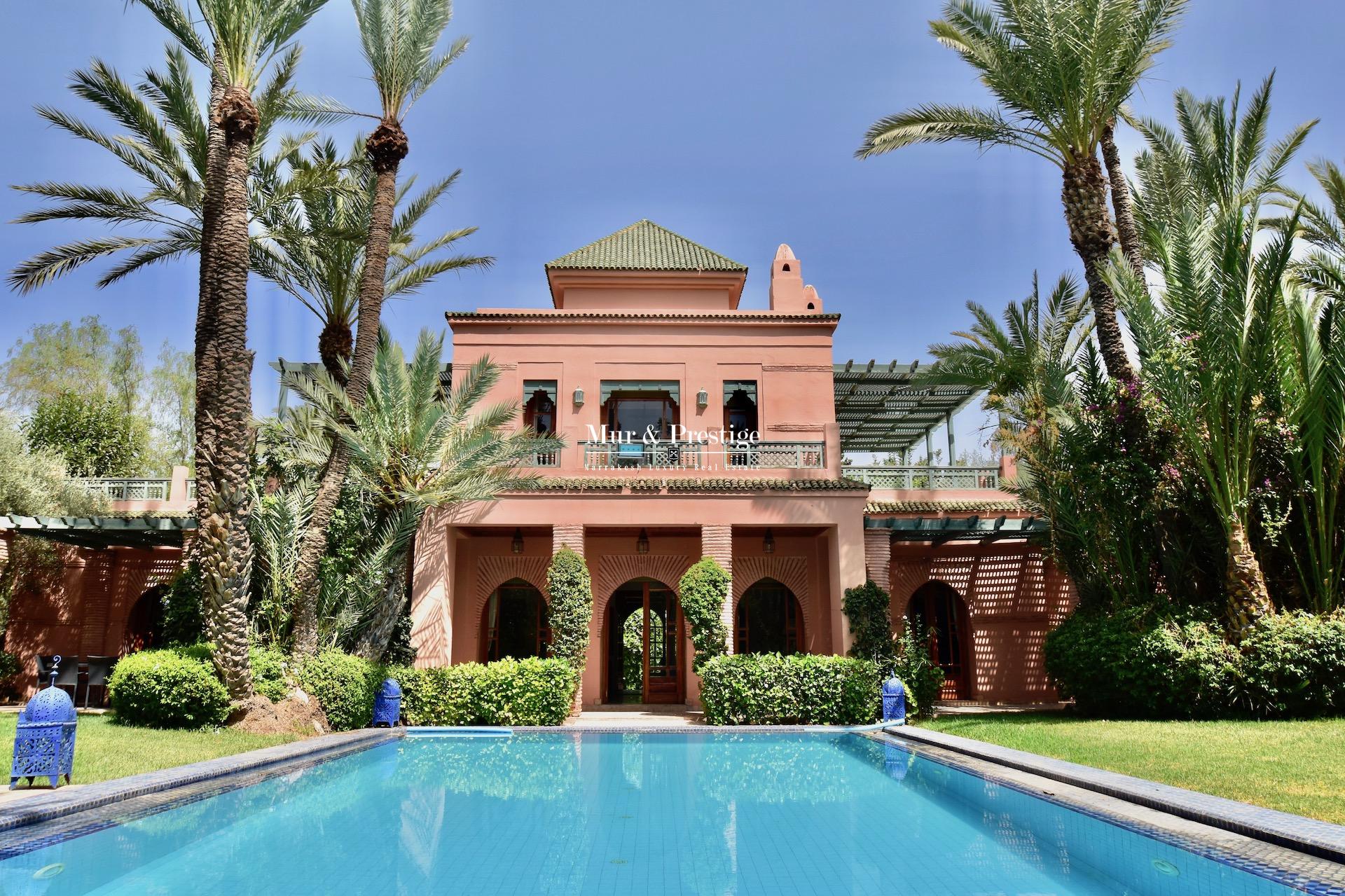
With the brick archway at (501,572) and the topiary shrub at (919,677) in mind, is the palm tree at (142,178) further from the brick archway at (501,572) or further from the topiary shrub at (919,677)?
the topiary shrub at (919,677)

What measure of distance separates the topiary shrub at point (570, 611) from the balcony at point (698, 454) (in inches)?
102

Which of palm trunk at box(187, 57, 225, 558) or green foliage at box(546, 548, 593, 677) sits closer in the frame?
palm trunk at box(187, 57, 225, 558)

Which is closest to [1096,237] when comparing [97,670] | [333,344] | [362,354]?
[362,354]

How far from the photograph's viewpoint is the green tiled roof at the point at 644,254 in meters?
20.3

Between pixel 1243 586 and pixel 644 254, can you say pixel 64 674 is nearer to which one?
pixel 644 254

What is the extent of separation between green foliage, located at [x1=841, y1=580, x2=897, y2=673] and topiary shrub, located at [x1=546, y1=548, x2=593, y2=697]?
4453 mm

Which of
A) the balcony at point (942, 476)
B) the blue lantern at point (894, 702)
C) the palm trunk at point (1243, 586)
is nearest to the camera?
the palm trunk at point (1243, 586)

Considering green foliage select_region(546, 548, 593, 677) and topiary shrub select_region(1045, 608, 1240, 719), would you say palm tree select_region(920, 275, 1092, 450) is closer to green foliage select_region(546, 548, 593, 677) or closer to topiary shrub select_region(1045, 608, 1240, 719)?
topiary shrub select_region(1045, 608, 1240, 719)

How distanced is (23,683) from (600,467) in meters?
12.4

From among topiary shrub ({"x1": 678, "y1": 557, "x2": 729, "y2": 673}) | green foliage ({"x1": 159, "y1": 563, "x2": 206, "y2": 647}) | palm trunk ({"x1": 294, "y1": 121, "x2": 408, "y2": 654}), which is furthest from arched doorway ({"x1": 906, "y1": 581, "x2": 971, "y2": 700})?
green foliage ({"x1": 159, "y1": 563, "x2": 206, "y2": 647})

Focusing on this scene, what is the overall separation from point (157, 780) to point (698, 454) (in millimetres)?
11173

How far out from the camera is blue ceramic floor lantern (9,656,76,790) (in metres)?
7.09

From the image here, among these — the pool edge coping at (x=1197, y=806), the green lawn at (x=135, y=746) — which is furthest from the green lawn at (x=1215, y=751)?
the green lawn at (x=135, y=746)

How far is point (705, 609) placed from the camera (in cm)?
1482
